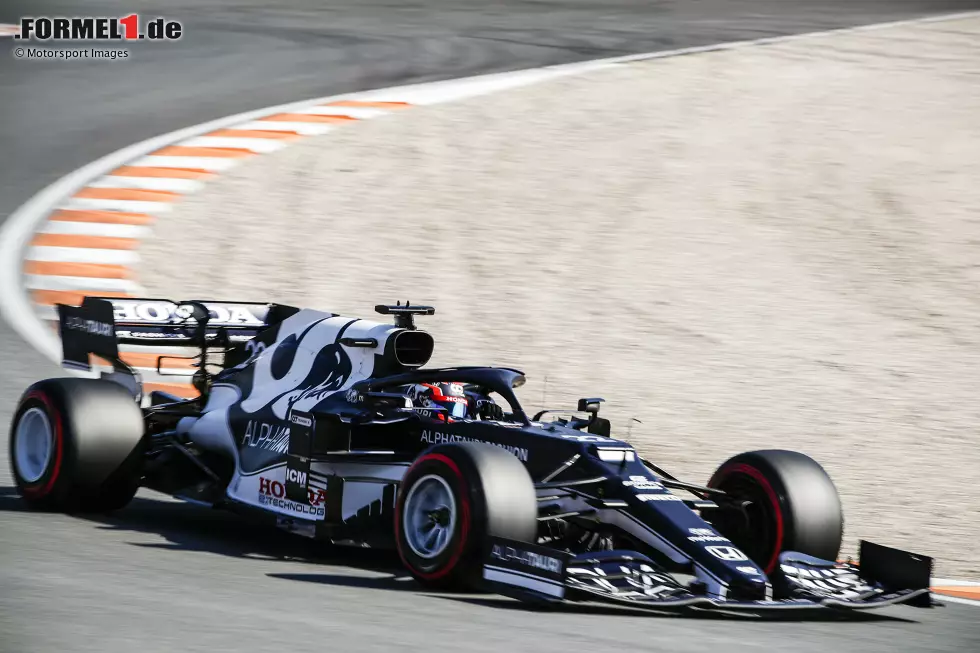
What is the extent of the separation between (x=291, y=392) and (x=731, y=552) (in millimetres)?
2893

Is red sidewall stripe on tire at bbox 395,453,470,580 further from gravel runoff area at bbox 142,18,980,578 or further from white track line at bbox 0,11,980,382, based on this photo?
white track line at bbox 0,11,980,382

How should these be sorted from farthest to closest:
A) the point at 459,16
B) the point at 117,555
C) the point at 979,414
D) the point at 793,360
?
the point at 459,16
the point at 793,360
the point at 979,414
the point at 117,555

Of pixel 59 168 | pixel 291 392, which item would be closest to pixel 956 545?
pixel 291 392

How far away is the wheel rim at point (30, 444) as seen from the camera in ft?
31.4

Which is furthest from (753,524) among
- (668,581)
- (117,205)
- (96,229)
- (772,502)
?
(117,205)

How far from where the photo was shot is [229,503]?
9102 millimetres

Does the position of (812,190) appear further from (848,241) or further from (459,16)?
(459,16)

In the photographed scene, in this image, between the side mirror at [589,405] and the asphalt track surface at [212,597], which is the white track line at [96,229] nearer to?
the asphalt track surface at [212,597]

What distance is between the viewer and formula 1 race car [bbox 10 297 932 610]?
7.45 meters

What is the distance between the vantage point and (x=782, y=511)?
8234 millimetres

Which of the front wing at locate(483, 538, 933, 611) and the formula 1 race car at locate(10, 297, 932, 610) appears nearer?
the front wing at locate(483, 538, 933, 611)

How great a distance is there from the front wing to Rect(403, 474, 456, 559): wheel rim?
37 centimetres

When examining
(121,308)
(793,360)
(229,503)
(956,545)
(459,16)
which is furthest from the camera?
(459,16)

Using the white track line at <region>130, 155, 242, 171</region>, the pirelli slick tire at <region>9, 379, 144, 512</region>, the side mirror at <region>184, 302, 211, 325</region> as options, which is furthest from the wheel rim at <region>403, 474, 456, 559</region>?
the white track line at <region>130, 155, 242, 171</region>
